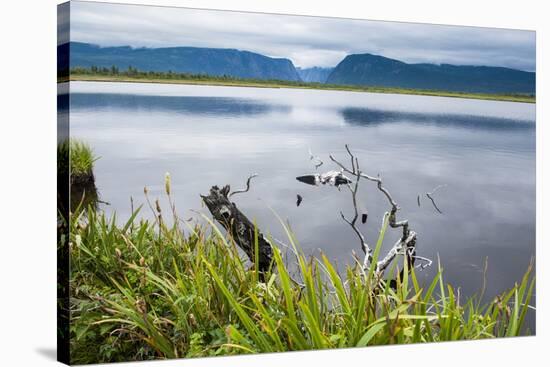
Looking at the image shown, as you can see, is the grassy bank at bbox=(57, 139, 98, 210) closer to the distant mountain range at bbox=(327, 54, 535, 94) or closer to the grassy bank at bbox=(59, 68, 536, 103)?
the grassy bank at bbox=(59, 68, 536, 103)

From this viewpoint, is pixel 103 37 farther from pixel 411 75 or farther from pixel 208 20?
pixel 411 75

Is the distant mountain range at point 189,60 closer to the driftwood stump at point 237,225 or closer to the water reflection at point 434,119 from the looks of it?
the water reflection at point 434,119

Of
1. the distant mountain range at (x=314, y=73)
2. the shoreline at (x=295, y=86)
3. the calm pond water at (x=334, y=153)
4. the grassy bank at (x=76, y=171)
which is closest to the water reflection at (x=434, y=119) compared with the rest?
the calm pond water at (x=334, y=153)

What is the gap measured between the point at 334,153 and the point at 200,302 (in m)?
1.42

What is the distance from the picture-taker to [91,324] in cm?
549

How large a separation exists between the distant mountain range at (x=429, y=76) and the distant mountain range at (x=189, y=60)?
0.41m

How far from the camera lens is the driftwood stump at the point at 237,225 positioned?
19.6 feet

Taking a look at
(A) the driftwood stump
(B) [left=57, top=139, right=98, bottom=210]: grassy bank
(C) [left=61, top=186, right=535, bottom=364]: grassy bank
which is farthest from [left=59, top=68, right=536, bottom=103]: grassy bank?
(C) [left=61, top=186, right=535, bottom=364]: grassy bank

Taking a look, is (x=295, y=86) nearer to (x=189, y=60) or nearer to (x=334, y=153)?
(x=334, y=153)

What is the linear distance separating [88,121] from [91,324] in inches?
48.2

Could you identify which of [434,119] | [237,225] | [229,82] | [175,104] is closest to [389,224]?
[434,119]

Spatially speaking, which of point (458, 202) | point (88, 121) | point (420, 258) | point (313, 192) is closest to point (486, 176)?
point (458, 202)

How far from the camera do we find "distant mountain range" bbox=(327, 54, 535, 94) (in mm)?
6430

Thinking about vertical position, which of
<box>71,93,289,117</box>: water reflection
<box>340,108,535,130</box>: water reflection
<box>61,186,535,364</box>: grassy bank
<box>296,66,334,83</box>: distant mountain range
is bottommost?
<box>61,186,535,364</box>: grassy bank
